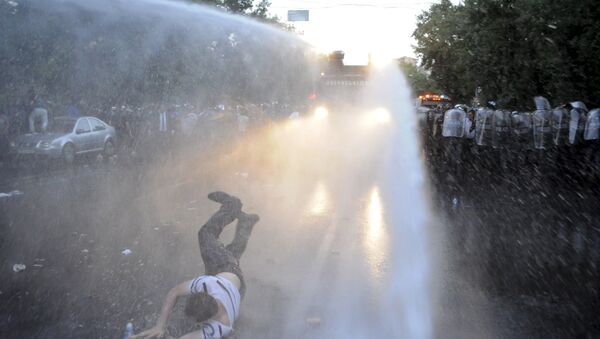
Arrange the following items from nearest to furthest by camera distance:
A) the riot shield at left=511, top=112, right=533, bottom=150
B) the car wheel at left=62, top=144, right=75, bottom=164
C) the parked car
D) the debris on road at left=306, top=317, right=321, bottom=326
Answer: the debris on road at left=306, top=317, right=321, bottom=326, the parked car, the car wheel at left=62, top=144, right=75, bottom=164, the riot shield at left=511, top=112, right=533, bottom=150

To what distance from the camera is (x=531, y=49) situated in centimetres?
1694

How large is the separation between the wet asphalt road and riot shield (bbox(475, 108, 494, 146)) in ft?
21.3

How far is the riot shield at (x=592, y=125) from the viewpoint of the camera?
14.4 metres

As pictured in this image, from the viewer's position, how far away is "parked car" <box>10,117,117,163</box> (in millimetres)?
14203

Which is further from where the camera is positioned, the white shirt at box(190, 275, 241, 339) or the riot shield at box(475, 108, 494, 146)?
the riot shield at box(475, 108, 494, 146)

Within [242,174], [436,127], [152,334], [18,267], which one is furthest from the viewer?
[436,127]

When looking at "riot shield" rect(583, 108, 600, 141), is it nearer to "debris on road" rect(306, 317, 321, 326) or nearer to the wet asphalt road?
the wet asphalt road

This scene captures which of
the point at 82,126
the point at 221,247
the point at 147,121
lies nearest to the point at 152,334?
the point at 221,247

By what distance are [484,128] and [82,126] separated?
1231 centimetres

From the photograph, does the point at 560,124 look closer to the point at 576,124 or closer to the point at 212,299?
the point at 576,124

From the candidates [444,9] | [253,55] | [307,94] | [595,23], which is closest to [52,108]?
[253,55]

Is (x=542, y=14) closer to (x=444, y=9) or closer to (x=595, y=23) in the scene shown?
(x=595, y=23)

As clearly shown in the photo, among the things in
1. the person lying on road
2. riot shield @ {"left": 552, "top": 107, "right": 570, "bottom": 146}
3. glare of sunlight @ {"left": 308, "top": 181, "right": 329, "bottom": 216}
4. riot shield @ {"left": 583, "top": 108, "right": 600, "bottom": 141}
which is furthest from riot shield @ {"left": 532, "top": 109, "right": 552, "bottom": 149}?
the person lying on road

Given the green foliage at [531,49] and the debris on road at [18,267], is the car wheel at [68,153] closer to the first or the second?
the debris on road at [18,267]
